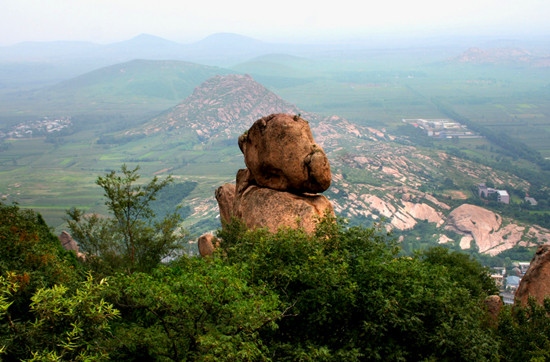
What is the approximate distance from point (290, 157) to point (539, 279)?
16.2m

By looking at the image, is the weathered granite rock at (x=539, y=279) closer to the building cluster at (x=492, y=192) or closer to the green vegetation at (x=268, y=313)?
the green vegetation at (x=268, y=313)

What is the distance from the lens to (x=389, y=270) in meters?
13.8

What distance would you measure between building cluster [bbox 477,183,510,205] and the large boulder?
380 ft

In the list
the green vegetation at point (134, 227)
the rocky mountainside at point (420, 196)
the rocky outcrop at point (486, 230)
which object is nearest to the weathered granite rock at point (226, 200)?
the green vegetation at point (134, 227)

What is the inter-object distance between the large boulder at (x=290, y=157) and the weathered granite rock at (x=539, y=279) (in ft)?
43.5

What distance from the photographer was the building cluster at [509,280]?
5281cm

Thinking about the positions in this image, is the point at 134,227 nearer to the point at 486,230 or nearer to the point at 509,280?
the point at 509,280

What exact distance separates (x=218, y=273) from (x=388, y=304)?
211 inches

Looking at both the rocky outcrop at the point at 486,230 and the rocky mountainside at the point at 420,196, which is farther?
the rocky mountainside at the point at 420,196

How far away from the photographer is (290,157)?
2303 cm

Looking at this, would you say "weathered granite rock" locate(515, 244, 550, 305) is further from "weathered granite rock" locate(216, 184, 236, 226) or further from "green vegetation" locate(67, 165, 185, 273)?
"green vegetation" locate(67, 165, 185, 273)

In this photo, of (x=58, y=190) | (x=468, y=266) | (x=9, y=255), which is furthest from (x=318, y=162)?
(x=58, y=190)

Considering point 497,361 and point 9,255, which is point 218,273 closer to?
point 497,361

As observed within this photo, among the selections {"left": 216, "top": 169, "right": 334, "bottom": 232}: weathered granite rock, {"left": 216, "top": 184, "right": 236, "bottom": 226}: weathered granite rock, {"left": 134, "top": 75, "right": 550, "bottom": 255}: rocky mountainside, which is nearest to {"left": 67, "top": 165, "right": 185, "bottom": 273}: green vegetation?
{"left": 216, "top": 184, "right": 236, "bottom": 226}: weathered granite rock
